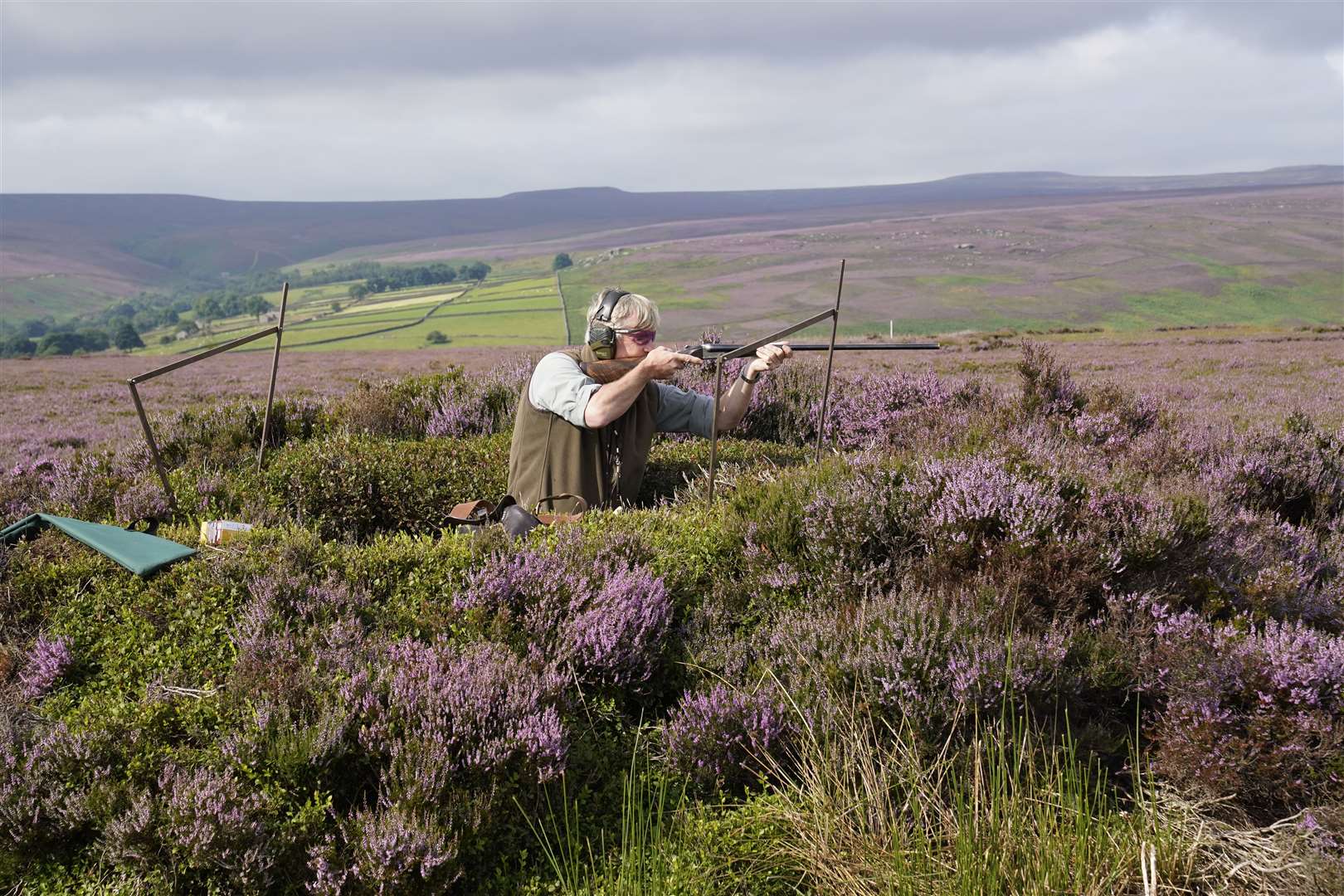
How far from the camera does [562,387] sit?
5.12m

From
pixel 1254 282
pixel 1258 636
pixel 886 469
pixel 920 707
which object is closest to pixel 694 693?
pixel 920 707

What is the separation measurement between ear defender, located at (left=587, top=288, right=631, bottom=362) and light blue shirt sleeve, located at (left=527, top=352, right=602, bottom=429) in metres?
0.16

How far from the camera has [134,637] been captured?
3.88 meters

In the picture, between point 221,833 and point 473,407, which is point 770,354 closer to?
point 221,833

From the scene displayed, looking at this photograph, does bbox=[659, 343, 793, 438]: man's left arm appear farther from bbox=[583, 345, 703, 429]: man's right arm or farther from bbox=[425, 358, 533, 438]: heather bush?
bbox=[425, 358, 533, 438]: heather bush

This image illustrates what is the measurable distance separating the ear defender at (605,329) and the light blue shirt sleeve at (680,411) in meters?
0.68

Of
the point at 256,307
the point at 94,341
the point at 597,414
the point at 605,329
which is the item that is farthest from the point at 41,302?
the point at 597,414

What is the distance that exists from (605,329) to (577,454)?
0.77m

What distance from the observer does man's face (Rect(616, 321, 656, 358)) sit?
530 cm

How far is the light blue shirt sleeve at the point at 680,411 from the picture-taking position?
5.95 meters

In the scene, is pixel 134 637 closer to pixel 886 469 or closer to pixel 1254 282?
pixel 886 469

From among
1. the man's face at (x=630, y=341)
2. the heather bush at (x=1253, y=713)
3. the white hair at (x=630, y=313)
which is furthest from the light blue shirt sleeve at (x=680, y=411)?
the heather bush at (x=1253, y=713)

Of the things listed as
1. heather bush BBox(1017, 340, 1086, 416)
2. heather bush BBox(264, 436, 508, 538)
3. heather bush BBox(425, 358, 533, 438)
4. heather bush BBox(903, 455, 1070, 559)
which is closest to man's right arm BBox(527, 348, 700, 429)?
heather bush BBox(264, 436, 508, 538)

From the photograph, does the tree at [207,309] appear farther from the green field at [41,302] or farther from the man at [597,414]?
the man at [597,414]
